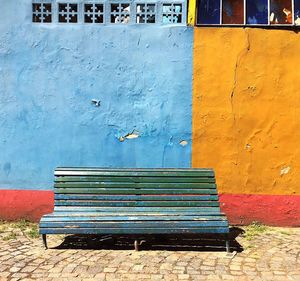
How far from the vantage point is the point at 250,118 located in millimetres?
5758

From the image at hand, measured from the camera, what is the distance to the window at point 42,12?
231 inches

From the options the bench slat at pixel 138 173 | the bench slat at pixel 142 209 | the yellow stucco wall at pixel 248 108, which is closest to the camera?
the bench slat at pixel 142 209

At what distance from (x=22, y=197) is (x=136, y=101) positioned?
1.89m

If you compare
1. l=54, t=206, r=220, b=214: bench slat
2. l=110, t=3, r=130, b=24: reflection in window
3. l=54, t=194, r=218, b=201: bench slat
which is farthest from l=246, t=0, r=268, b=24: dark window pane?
l=54, t=206, r=220, b=214: bench slat

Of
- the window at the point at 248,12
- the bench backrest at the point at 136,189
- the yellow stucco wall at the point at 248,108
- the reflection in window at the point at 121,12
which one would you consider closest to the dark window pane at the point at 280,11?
the window at the point at 248,12

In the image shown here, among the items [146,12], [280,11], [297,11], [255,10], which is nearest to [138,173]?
[146,12]

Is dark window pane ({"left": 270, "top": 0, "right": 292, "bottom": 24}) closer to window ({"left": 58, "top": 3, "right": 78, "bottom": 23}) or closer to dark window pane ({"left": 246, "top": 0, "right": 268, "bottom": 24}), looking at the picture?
dark window pane ({"left": 246, "top": 0, "right": 268, "bottom": 24})

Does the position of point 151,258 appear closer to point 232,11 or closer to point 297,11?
point 232,11

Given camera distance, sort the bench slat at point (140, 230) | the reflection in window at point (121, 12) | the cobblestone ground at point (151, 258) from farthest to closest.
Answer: the reflection in window at point (121, 12) → the bench slat at point (140, 230) → the cobblestone ground at point (151, 258)

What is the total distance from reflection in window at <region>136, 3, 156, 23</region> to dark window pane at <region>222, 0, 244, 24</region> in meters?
0.90

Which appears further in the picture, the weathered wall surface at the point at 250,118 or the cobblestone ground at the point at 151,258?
the weathered wall surface at the point at 250,118

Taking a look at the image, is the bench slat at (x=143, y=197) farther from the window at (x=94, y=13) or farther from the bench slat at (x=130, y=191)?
the window at (x=94, y=13)

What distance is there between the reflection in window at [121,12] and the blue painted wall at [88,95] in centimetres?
13

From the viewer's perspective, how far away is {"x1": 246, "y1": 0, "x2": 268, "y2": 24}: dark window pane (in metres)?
5.83
